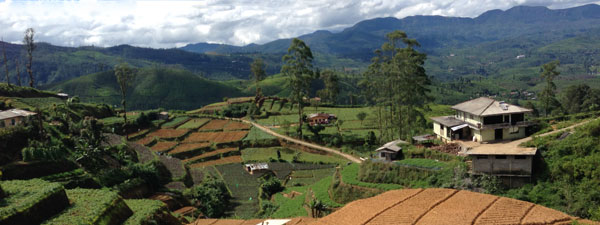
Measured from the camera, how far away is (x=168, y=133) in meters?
68.7

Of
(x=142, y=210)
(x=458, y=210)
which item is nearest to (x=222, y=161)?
(x=142, y=210)

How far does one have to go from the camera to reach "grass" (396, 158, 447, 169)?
1229 inches

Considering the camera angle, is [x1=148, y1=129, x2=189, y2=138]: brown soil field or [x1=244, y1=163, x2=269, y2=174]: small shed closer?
[x1=244, y1=163, x2=269, y2=174]: small shed

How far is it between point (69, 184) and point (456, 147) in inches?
1301

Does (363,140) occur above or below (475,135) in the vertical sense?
below

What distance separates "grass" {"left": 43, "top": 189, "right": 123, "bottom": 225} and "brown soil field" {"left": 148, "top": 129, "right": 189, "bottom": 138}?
38.9 m

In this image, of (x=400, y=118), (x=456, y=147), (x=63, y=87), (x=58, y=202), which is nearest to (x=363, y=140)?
(x=400, y=118)

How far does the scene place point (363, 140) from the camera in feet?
186

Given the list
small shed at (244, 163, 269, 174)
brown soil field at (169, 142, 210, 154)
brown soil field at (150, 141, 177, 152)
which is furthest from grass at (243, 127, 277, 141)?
brown soil field at (150, 141, 177, 152)

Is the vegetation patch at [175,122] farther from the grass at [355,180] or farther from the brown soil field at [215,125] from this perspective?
the grass at [355,180]

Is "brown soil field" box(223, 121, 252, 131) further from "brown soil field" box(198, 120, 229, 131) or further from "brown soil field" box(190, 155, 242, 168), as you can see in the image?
"brown soil field" box(190, 155, 242, 168)

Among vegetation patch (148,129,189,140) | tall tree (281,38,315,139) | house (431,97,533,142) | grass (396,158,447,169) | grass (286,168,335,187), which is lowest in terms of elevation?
grass (286,168,335,187)

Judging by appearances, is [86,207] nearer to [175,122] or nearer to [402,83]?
[402,83]

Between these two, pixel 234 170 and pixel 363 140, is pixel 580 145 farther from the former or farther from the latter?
pixel 234 170
